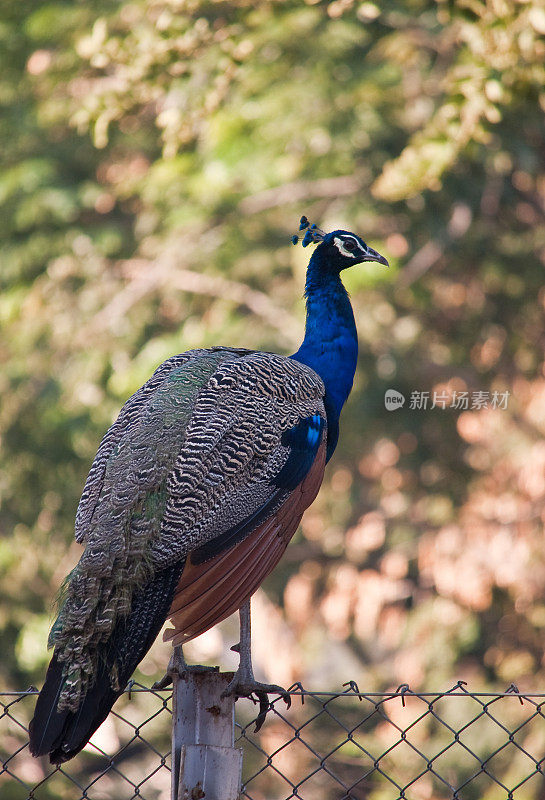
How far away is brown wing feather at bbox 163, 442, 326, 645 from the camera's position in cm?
233

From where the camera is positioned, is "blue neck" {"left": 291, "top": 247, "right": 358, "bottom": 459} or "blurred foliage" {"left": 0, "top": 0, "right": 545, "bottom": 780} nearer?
"blue neck" {"left": 291, "top": 247, "right": 358, "bottom": 459}

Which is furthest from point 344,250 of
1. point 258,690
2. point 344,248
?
point 258,690

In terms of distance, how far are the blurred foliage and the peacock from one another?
3037 mm

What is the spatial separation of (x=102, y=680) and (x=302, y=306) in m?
4.74

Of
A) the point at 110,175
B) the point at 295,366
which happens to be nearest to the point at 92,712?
the point at 295,366

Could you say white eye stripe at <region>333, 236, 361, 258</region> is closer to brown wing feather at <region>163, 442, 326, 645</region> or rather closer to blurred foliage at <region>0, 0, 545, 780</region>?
brown wing feather at <region>163, 442, 326, 645</region>

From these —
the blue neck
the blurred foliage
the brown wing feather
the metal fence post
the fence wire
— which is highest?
the metal fence post

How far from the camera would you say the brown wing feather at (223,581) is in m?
2.33

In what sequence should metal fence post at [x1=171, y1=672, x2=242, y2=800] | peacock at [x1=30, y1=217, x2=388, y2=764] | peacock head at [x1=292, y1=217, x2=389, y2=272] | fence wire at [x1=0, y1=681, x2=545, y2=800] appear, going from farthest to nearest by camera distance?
fence wire at [x1=0, y1=681, x2=545, y2=800]
peacock head at [x1=292, y1=217, x2=389, y2=272]
peacock at [x1=30, y1=217, x2=388, y2=764]
metal fence post at [x1=171, y1=672, x2=242, y2=800]

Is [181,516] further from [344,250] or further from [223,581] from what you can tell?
[344,250]

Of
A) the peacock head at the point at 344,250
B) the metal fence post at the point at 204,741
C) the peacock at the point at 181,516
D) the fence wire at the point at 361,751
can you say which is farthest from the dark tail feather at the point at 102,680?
the fence wire at the point at 361,751

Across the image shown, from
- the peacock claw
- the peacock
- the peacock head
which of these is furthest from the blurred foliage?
the peacock claw

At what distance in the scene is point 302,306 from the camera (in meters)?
6.61

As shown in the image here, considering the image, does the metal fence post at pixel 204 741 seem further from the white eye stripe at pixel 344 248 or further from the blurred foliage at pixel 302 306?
the blurred foliage at pixel 302 306
